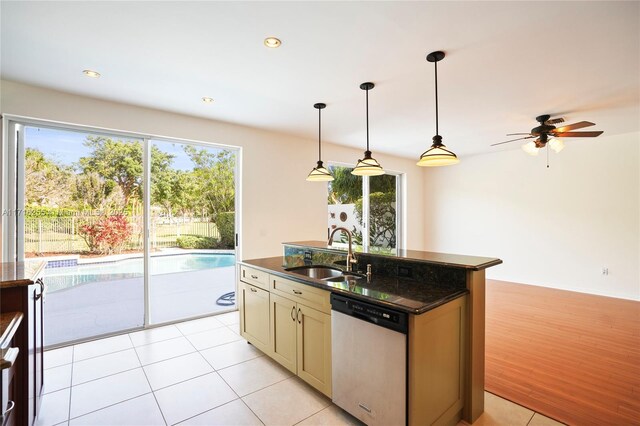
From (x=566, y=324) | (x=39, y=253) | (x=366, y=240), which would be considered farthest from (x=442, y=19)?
(x=366, y=240)

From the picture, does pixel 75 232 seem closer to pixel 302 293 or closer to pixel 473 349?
pixel 302 293

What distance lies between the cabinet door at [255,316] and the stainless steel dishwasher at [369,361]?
95cm

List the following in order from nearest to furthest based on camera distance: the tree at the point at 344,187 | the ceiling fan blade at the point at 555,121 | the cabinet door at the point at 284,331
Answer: the cabinet door at the point at 284,331
the ceiling fan blade at the point at 555,121
the tree at the point at 344,187

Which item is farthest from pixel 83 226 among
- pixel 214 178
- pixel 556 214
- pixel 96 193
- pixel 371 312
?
pixel 556 214

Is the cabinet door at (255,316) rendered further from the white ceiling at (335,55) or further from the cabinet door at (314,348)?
the white ceiling at (335,55)

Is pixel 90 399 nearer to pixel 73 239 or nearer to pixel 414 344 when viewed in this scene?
pixel 73 239

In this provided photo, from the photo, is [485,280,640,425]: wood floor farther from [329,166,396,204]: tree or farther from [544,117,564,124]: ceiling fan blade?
[329,166,396,204]: tree

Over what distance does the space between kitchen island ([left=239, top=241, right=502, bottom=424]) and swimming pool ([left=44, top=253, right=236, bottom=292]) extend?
1.68 meters

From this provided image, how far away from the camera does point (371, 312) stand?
71.2 inches

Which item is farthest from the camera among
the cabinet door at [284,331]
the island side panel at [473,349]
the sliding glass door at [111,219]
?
the sliding glass door at [111,219]

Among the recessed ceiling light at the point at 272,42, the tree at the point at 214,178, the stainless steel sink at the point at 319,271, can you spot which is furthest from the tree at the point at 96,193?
the recessed ceiling light at the point at 272,42

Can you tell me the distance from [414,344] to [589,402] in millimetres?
1766

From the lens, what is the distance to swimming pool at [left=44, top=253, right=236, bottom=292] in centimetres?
325

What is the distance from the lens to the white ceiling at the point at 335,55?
1.90 meters
